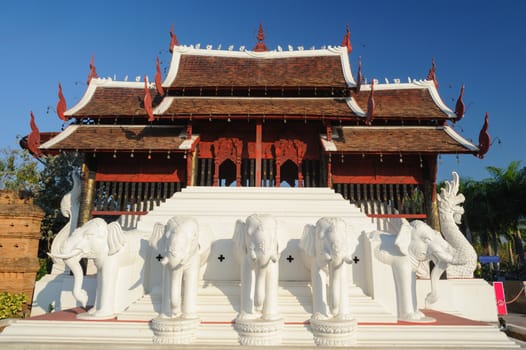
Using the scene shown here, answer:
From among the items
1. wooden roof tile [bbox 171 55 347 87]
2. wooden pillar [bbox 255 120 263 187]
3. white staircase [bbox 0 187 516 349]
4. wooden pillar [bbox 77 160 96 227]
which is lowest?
white staircase [bbox 0 187 516 349]

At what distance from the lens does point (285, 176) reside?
50.9 ft

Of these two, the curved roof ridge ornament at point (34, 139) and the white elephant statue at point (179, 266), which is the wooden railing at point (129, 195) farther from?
the white elephant statue at point (179, 266)

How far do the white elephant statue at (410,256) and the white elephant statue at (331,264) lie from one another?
37.0 inches

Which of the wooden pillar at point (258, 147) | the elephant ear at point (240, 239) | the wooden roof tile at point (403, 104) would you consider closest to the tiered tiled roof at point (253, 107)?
the wooden pillar at point (258, 147)

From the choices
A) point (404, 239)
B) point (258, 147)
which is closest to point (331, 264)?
point (404, 239)

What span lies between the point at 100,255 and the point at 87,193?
290 inches

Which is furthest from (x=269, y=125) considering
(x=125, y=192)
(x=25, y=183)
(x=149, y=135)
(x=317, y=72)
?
(x=25, y=183)

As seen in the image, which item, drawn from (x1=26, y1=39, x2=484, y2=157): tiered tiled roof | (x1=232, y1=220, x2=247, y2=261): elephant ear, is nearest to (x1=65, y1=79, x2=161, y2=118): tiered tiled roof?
(x1=26, y1=39, x2=484, y2=157): tiered tiled roof

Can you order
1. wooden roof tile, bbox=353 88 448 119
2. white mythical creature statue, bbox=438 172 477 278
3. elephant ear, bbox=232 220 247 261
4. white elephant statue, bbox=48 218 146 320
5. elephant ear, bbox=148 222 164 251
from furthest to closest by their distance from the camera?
1. wooden roof tile, bbox=353 88 448 119
2. white mythical creature statue, bbox=438 172 477 278
3. elephant ear, bbox=148 222 164 251
4. white elephant statue, bbox=48 218 146 320
5. elephant ear, bbox=232 220 247 261

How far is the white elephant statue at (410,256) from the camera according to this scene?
16.5ft

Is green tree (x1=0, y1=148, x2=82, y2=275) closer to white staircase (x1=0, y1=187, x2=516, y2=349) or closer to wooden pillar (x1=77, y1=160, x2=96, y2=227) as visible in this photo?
wooden pillar (x1=77, y1=160, x2=96, y2=227)

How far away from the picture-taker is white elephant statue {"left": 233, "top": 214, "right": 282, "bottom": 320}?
4.26 metres

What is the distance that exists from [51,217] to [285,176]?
455 inches

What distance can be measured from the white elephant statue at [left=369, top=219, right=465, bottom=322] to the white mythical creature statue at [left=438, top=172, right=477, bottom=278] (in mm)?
5190
